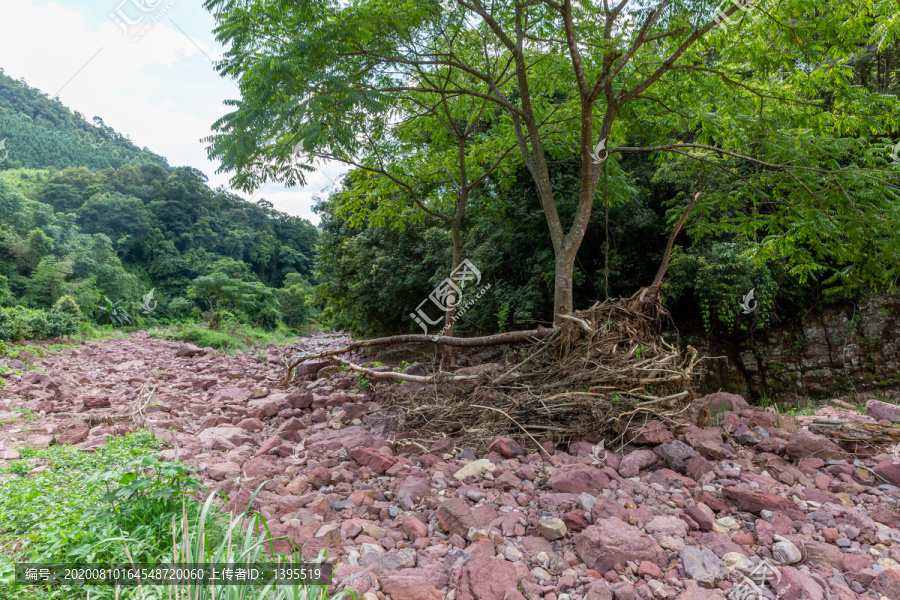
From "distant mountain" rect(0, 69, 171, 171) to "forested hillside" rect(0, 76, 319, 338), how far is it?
79mm

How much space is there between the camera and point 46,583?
4.93ft

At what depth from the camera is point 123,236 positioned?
2377 cm

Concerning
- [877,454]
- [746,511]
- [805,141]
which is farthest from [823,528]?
[805,141]

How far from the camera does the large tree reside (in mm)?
3859

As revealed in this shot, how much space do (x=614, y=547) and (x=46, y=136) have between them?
42114mm

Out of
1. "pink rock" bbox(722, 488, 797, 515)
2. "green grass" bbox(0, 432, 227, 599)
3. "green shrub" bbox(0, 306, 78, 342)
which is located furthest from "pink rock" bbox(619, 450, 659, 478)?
"green shrub" bbox(0, 306, 78, 342)

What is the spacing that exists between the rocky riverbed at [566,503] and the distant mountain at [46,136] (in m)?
34.1

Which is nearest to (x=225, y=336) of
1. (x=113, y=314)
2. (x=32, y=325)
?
(x=32, y=325)

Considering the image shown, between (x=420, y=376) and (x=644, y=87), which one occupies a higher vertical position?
(x=644, y=87)

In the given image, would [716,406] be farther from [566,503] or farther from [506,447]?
[566,503]

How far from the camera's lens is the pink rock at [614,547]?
1.92m

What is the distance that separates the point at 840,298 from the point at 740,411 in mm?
5477

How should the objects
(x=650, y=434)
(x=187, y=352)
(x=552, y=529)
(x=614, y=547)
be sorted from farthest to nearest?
(x=187, y=352)
(x=650, y=434)
(x=552, y=529)
(x=614, y=547)

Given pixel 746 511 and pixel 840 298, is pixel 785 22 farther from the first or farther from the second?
pixel 840 298
